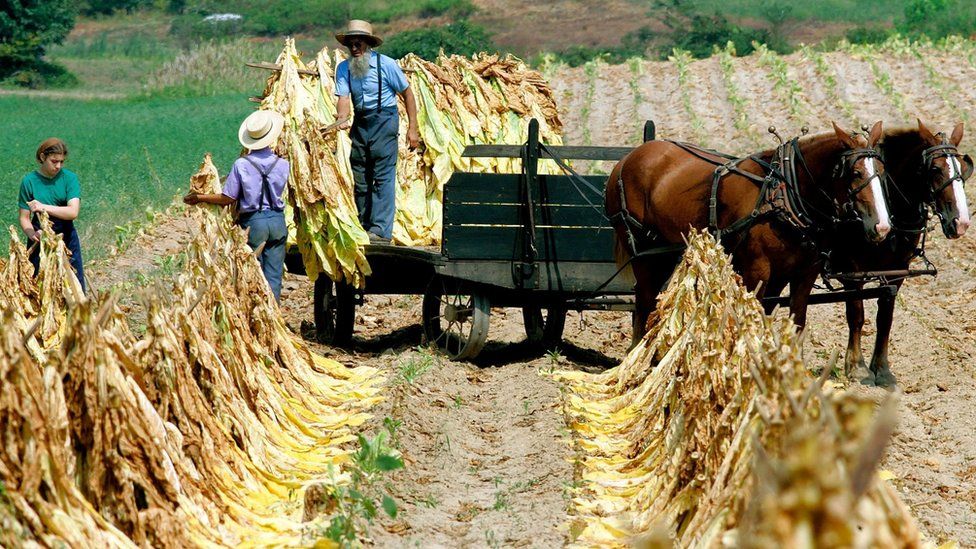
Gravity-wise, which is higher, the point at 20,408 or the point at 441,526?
the point at 20,408

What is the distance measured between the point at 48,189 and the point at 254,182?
1.48 m

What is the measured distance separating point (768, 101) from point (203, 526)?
22.7 meters

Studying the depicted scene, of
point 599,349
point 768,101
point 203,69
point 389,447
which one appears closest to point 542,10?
point 203,69

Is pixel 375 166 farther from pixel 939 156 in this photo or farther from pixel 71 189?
pixel 939 156

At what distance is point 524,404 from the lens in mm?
8844

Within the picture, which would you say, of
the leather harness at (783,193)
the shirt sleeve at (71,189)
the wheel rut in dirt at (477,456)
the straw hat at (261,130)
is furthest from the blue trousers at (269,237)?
the leather harness at (783,193)

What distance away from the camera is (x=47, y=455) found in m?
4.57

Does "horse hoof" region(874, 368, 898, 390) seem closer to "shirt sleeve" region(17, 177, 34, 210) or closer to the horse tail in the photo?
the horse tail

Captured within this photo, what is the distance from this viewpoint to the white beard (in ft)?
34.1

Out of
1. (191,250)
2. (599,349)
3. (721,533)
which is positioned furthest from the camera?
(599,349)

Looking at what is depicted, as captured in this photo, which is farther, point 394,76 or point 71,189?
point 394,76

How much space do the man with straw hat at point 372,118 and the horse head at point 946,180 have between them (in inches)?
153

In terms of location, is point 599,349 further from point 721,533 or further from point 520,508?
point 721,533

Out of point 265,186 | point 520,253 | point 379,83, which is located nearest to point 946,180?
point 520,253
